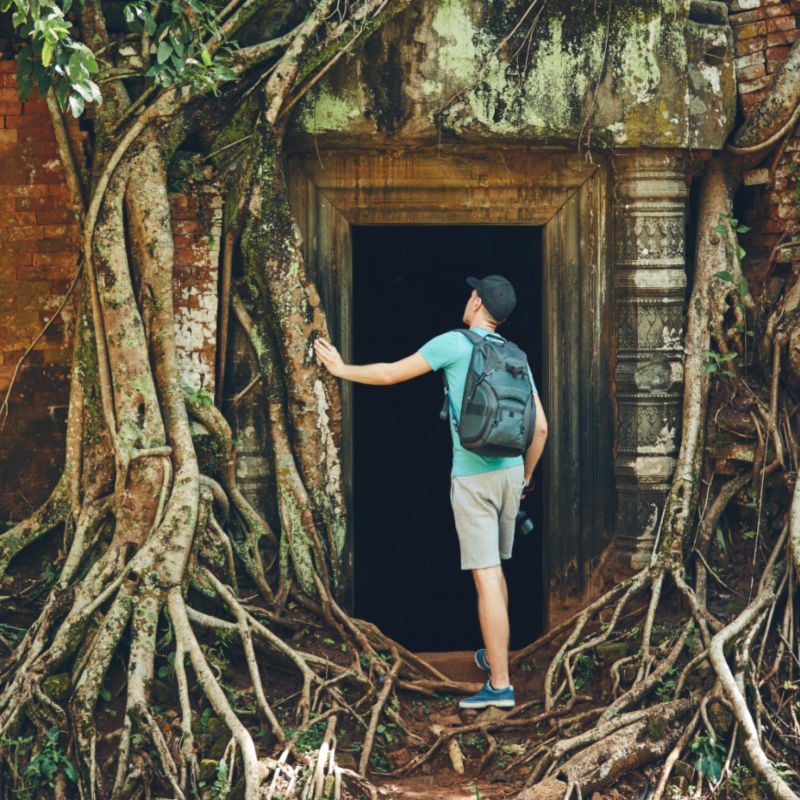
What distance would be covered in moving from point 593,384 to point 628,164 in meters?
1.04

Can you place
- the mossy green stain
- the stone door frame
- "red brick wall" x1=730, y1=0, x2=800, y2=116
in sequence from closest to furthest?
1. the mossy green stain
2. "red brick wall" x1=730, y1=0, x2=800, y2=116
3. the stone door frame

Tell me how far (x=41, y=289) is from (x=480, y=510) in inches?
87.1

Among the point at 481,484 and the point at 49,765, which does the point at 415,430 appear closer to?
the point at 481,484

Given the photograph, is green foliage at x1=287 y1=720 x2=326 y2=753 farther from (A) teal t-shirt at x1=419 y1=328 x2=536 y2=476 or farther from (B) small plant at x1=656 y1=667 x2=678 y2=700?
(B) small plant at x1=656 y1=667 x2=678 y2=700

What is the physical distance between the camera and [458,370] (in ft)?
17.3

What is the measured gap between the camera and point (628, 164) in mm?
5938

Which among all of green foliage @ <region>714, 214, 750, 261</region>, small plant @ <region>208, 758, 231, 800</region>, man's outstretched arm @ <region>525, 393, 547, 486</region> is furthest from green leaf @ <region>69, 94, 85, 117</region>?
green foliage @ <region>714, 214, 750, 261</region>

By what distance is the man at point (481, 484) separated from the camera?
5254 millimetres

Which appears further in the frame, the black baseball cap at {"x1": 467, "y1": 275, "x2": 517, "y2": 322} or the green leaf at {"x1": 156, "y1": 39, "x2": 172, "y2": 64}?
the black baseball cap at {"x1": 467, "y1": 275, "x2": 517, "y2": 322}

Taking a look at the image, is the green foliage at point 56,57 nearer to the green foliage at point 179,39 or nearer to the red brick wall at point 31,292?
the green foliage at point 179,39

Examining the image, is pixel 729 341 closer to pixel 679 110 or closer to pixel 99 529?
pixel 679 110

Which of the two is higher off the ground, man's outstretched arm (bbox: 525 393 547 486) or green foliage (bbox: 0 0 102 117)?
green foliage (bbox: 0 0 102 117)

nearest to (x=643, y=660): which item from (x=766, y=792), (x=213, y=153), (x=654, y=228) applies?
(x=766, y=792)

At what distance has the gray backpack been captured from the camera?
5.14 m
